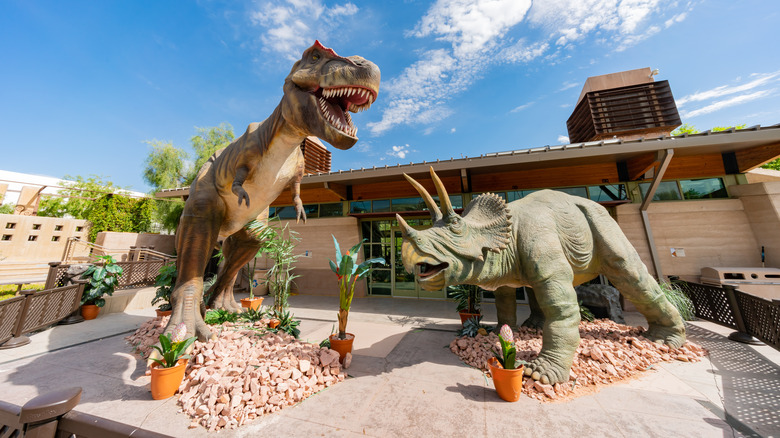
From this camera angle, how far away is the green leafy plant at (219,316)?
13.2 feet

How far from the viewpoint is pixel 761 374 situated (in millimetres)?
2826

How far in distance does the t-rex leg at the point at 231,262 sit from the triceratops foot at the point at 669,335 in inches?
239

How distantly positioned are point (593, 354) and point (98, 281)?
28.6 ft

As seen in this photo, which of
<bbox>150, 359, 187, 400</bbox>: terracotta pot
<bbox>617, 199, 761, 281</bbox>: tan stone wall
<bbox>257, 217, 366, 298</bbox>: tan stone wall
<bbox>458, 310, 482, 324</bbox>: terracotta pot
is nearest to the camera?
<bbox>150, 359, 187, 400</bbox>: terracotta pot

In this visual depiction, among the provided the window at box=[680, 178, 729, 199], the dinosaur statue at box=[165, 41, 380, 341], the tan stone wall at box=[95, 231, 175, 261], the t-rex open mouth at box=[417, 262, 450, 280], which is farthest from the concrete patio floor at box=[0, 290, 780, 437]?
the tan stone wall at box=[95, 231, 175, 261]

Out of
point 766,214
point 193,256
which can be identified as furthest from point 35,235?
point 766,214

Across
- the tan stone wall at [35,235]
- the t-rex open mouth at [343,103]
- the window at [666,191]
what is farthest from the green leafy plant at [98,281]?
the window at [666,191]

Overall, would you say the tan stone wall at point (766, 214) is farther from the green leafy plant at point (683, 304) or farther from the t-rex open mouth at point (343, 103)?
the t-rex open mouth at point (343, 103)

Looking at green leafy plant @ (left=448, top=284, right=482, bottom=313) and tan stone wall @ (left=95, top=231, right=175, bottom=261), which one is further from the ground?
tan stone wall @ (left=95, top=231, right=175, bottom=261)

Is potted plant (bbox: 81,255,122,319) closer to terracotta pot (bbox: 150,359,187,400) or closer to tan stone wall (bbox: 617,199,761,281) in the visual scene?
terracotta pot (bbox: 150,359,187,400)

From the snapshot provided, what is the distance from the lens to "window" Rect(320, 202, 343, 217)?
920cm

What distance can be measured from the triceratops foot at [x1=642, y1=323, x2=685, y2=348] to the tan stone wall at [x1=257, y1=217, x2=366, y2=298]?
22.4 ft

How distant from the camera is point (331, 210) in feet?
30.5

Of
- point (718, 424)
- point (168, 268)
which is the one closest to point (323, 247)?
point (168, 268)
